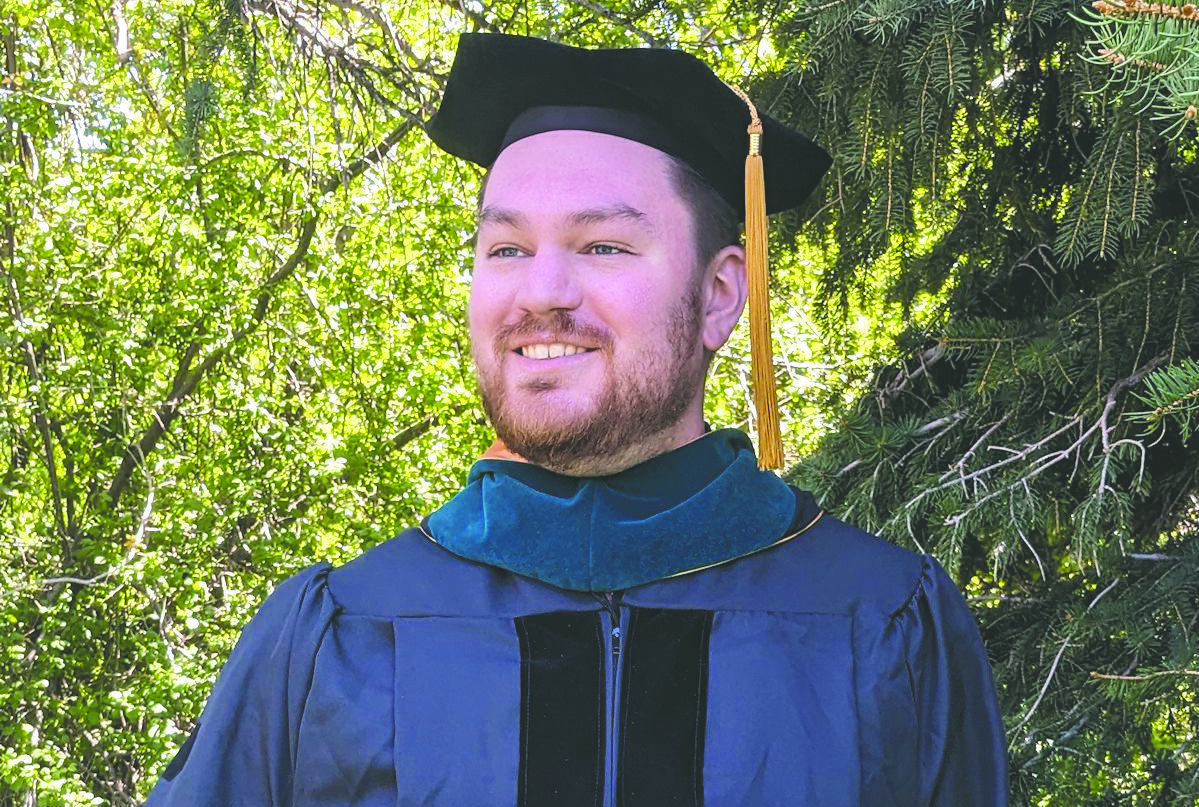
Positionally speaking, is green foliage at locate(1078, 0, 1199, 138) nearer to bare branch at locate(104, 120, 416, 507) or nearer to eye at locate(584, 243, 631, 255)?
eye at locate(584, 243, 631, 255)

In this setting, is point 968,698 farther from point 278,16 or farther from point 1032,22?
point 278,16

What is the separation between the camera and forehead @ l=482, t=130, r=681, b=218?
178 cm

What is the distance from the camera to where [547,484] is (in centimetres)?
180

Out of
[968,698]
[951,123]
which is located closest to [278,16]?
[951,123]

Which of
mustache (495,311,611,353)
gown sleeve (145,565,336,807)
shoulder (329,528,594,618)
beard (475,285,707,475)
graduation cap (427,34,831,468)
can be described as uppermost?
graduation cap (427,34,831,468)

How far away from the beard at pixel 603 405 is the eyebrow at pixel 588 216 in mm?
129

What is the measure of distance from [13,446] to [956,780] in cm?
723

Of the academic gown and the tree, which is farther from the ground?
the tree

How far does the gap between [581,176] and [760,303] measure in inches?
12.5

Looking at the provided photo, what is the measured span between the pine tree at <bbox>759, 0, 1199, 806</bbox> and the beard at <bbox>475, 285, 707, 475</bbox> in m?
0.66

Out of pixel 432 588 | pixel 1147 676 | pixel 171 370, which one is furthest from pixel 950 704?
pixel 171 370

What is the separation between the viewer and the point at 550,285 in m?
1.72

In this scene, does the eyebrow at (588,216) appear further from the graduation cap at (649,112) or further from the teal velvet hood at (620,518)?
the teal velvet hood at (620,518)

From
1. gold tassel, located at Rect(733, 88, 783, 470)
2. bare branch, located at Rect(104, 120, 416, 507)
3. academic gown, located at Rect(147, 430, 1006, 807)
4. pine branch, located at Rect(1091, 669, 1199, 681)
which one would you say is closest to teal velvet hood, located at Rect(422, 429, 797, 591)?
academic gown, located at Rect(147, 430, 1006, 807)
